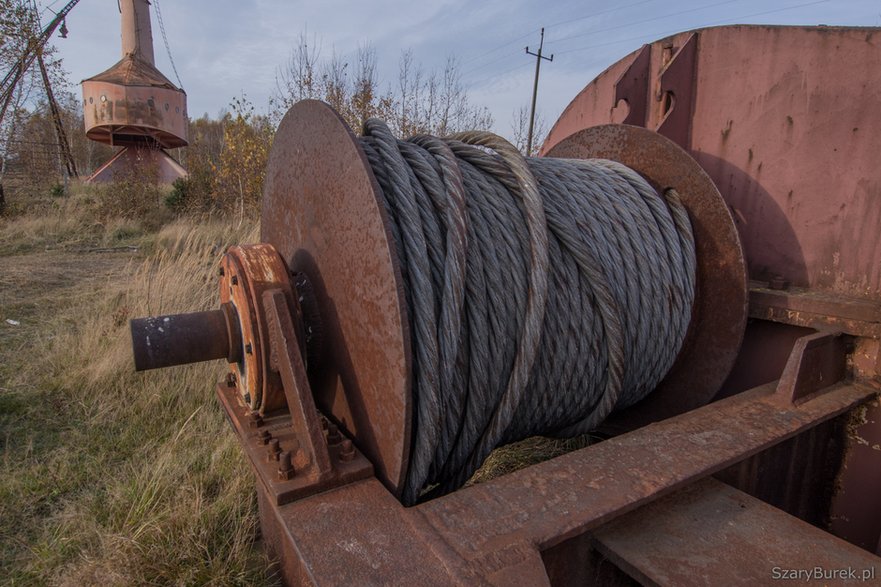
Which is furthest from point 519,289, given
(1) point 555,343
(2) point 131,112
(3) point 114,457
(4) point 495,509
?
(2) point 131,112

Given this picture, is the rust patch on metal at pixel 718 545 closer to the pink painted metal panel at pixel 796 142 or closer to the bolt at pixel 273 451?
the bolt at pixel 273 451

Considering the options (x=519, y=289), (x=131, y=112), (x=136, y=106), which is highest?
(x=136, y=106)

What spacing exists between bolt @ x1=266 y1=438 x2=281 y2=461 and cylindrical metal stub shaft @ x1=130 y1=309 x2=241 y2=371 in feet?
1.07

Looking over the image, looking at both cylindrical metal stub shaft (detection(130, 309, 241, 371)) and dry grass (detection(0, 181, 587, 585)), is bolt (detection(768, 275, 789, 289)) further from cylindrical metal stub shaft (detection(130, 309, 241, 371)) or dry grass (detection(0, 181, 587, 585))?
cylindrical metal stub shaft (detection(130, 309, 241, 371))

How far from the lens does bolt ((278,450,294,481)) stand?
1.09 metres

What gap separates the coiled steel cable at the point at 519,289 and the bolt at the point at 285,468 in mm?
281

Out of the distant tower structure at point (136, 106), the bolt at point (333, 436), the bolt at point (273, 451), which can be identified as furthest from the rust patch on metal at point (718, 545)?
the distant tower structure at point (136, 106)

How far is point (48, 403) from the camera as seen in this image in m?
3.29

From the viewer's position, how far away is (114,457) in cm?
270

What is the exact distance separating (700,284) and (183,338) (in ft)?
5.60

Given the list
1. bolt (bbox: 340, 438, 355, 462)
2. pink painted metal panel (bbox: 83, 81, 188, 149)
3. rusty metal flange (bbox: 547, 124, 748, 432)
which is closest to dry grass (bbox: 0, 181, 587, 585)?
bolt (bbox: 340, 438, 355, 462)

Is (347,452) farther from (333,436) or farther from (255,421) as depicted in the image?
(255,421)

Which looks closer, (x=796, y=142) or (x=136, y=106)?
(x=796, y=142)

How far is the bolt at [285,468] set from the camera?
1.09m
